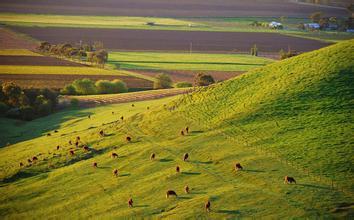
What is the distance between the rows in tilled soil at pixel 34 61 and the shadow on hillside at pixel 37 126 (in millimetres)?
43111

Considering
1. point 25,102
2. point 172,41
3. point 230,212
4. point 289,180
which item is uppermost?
point 289,180

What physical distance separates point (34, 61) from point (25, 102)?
1787 inches

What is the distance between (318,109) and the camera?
60.4 m

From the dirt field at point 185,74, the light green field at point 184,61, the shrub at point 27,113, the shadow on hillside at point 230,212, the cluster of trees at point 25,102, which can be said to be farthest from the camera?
the light green field at point 184,61

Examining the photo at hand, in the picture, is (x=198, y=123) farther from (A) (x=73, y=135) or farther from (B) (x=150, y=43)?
(B) (x=150, y=43)

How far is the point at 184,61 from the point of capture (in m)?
153

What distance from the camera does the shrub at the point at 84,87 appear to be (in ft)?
352

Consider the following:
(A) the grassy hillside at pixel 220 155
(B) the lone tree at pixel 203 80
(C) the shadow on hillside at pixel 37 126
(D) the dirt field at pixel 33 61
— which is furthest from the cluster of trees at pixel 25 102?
(D) the dirt field at pixel 33 61

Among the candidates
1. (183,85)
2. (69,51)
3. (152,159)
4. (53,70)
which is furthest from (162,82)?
(152,159)

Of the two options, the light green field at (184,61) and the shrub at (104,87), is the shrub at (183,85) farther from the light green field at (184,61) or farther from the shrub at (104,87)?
the light green field at (184,61)

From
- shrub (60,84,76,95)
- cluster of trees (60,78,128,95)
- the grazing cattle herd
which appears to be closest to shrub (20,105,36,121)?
the grazing cattle herd

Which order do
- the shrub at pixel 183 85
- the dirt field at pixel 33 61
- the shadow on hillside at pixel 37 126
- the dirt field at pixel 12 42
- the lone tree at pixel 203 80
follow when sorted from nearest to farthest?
the shadow on hillside at pixel 37 126 < the lone tree at pixel 203 80 < the shrub at pixel 183 85 < the dirt field at pixel 33 61 < the dirt field at pixel 12 42

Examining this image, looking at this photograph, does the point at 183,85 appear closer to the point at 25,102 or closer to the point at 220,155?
the point at 25,102

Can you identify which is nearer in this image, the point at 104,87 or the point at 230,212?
the point at 230,212
